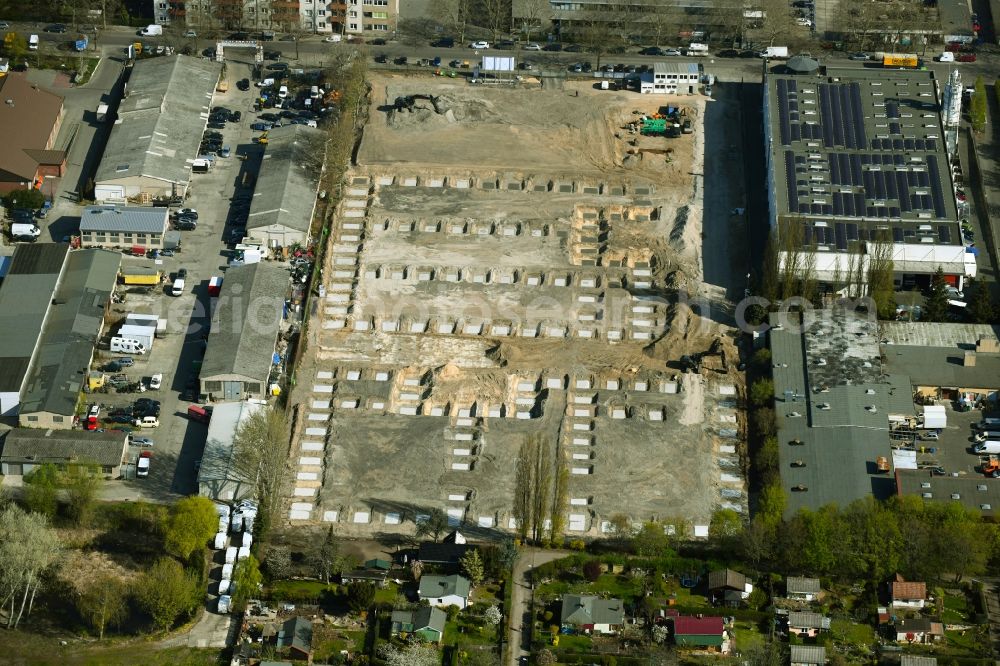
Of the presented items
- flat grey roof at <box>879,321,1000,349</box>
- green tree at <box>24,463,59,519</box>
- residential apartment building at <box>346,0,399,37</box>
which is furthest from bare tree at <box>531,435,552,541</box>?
residential apartment building at <box>346,0,399,37</box>

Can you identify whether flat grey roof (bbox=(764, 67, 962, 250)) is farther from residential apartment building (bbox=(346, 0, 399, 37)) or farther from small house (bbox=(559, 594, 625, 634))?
small house (bbox=(559, 594, 625, 634))

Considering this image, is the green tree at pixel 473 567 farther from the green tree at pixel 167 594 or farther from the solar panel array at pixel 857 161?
the solar panel array at pixel 857 161

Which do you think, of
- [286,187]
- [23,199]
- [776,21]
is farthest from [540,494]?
[776,21]

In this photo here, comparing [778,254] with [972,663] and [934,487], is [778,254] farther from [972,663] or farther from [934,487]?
[972,663]

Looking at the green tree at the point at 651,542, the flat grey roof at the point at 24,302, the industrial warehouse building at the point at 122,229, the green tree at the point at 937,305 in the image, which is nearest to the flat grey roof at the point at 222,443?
the flat grey roof at the point at 24,302

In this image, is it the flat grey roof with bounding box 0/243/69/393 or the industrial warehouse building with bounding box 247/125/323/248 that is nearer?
the flat grey roof with bounding box 0/243/69/393

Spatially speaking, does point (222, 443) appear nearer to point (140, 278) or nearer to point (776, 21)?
point (140, 278)
